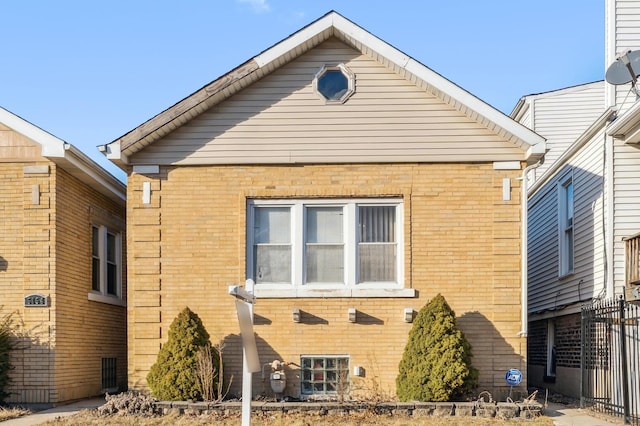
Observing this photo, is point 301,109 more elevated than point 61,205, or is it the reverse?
point 301,109

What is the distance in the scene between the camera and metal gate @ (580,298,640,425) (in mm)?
11859

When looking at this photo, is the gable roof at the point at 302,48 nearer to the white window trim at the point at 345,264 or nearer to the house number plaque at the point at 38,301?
the white window trim at the point at 345,264

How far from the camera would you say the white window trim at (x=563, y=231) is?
54.3 ft

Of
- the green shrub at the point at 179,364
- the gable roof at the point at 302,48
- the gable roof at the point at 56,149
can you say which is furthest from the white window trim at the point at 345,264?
the gable roof at the point at 56,149

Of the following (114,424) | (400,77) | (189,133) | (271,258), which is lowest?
(114,424)

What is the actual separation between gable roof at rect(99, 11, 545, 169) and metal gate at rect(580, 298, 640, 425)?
3.05 meters

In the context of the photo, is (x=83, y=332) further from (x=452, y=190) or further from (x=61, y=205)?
(x=452, y=190)

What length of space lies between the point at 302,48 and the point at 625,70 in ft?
19.5

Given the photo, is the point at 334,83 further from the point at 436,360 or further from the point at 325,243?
the point at 436,360

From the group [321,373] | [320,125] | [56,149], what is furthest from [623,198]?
[56,149]

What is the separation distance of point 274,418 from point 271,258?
302 cm

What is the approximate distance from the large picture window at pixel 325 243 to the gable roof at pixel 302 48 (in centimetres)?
211

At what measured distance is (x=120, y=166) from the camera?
13727mm

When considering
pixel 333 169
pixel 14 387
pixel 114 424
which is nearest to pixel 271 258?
pixel 333 169
